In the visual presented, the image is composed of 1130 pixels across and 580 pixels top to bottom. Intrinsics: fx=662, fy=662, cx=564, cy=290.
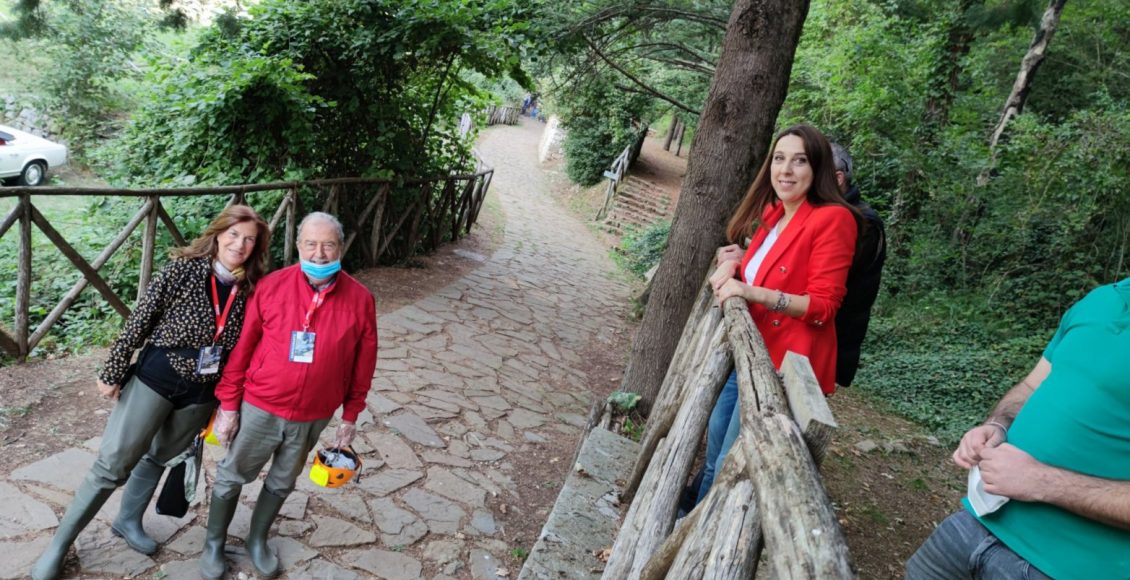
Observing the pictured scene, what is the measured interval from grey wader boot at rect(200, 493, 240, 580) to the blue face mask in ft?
3.40

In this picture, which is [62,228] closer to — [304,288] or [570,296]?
[570,296]

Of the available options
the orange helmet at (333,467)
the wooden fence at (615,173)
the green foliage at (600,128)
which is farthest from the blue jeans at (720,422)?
the green foliage at (600,128)

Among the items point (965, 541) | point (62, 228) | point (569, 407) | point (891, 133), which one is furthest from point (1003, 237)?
point (62, 228)

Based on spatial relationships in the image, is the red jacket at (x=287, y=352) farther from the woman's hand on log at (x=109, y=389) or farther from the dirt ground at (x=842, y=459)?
the dirt ground at (x=842, y=459)

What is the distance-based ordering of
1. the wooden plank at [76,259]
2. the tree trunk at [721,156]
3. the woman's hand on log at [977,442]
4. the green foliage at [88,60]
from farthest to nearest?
the green foliage at [88,60] < the wooden plank at [76,259] < the tree trunk at [721,156] < the woman's hand on log at [977,442]

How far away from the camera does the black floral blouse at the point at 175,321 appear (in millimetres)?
2658

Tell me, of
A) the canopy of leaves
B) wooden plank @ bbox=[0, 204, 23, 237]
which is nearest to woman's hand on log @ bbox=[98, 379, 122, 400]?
wooden plank @ bbox=[0, 204, 23, 237]

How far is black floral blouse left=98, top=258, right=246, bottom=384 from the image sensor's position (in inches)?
105

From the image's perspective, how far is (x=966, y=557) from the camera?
1696mm

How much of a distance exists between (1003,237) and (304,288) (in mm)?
9744

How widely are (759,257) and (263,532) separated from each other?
8.20ft

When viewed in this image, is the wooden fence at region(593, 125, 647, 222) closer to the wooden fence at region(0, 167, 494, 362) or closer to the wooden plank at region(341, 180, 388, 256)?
the wooden fence at region(0, 167, 494, 362)

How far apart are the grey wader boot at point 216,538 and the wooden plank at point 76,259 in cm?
273

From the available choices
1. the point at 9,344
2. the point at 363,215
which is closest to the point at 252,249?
the point at 9,344
